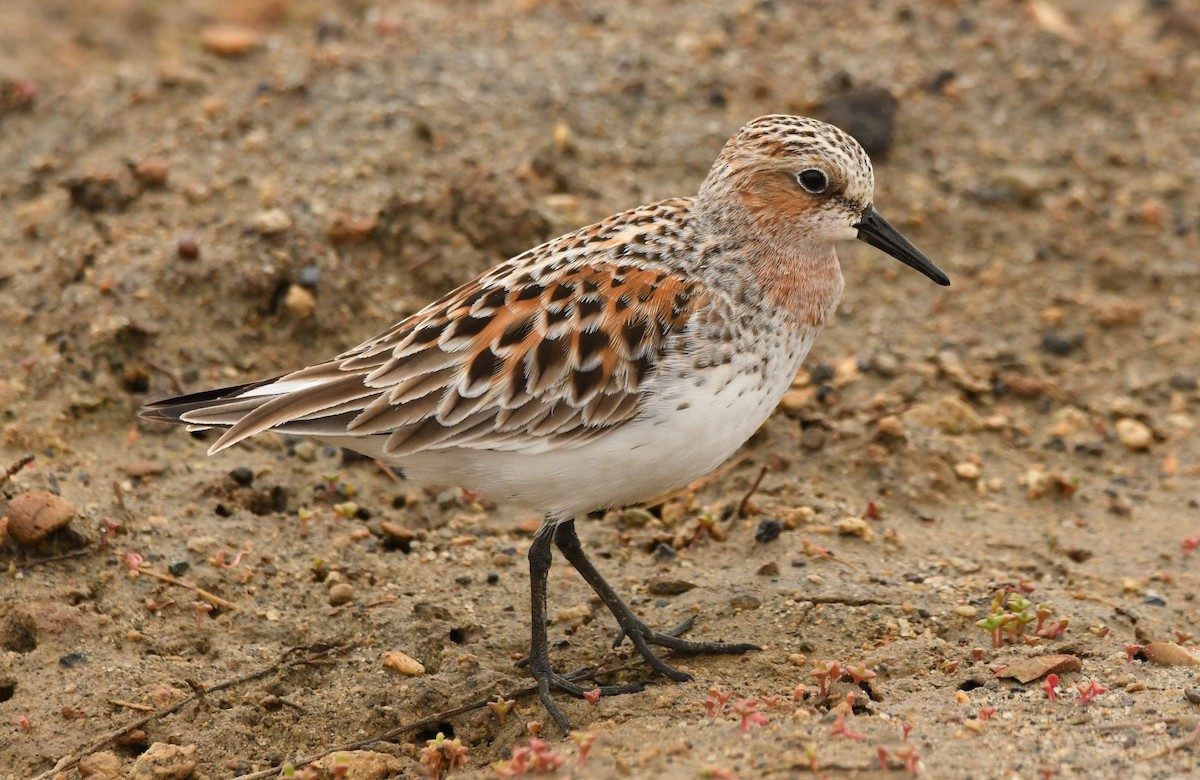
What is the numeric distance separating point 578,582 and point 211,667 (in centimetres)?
175

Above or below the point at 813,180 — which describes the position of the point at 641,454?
below

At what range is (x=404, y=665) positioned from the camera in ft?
20.4

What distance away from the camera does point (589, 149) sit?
31.0 ft

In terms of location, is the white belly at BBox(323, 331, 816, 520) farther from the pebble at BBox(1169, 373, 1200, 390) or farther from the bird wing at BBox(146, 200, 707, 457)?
the pebble at BBox(1169, 373, 1200, 390)

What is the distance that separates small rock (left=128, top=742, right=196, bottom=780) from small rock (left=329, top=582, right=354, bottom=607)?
1105 mm

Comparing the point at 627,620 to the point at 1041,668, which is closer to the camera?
the point at 1041,668

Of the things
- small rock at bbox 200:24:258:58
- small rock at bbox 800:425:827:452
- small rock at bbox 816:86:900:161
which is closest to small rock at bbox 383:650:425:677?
small rock at bbox 800:425:827:452

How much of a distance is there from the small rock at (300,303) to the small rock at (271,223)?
0.42 m

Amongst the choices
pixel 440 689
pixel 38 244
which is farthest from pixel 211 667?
pixel 38 244

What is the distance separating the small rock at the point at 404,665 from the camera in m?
6.21

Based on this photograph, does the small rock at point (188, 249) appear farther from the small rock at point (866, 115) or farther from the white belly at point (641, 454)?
the small rock at point (866, 115)

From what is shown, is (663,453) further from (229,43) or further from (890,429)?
(229,43)

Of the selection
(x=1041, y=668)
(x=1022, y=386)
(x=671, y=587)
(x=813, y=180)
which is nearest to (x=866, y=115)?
(x=1022, y=386)

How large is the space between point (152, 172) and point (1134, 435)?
5963mm
